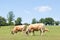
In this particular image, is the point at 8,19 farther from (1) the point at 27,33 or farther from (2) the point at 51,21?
(1) the point at 27,33

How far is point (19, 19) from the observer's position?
159 meters

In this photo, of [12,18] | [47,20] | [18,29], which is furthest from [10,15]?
[18,29]

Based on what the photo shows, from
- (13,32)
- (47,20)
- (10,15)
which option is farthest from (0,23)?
(13,32)

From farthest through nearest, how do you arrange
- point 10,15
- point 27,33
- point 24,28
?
point 10,15
point 24,28
point 27,33

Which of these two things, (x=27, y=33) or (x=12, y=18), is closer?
(x=27, y=33)

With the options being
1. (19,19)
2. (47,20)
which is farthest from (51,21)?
(19,19)

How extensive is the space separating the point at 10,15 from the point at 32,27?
130649mm

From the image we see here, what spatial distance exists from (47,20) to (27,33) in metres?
140

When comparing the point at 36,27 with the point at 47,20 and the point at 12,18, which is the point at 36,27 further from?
the point at 47,20

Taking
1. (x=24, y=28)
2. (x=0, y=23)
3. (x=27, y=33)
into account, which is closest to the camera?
(x=27, y=33)

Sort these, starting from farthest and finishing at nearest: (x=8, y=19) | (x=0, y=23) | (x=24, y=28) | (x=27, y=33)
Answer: (x=8, y=19), (x=0, y=23), (x=24, y=28), (x=27, y=33)

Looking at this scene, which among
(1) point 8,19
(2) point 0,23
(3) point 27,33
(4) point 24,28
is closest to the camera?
(3) point 27,33

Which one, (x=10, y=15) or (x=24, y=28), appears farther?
(x=10, y=15)

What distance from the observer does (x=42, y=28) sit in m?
31.1
